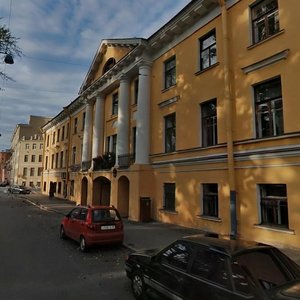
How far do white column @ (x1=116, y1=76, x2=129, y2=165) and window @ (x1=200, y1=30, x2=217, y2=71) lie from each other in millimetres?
7304

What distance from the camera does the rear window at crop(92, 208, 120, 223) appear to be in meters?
10.8

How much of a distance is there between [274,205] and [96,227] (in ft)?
19.9

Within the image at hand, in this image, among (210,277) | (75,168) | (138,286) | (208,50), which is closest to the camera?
(210,277)

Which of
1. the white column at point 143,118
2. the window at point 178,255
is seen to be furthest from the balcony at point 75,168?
the window at point 178,255

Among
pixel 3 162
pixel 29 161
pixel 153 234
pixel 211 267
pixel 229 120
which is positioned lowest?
pixel 153 234

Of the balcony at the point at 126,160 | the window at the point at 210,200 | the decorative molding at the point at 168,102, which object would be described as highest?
the decorative molding at the point at 168,102

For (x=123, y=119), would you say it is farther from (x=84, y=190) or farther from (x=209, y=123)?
(x=84, y=190)

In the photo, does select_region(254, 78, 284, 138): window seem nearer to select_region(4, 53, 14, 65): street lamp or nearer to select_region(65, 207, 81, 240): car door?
select_region(65, 207, 81, 240): car door

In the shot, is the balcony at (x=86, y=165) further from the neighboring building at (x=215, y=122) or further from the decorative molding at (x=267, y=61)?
the decorative molding at (x=267, y=61)

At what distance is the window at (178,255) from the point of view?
507 centimetres

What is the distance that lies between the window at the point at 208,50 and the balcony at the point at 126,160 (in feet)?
24.2

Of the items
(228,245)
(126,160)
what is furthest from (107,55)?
(228,245)

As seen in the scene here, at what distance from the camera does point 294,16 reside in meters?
10.6

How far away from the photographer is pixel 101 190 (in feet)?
80.3
